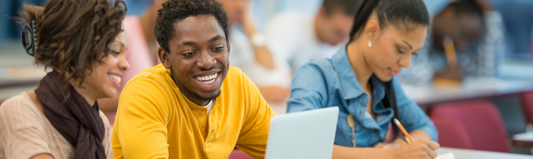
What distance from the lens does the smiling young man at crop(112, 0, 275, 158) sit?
893 mm

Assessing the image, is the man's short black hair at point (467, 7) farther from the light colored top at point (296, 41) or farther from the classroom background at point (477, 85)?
the light colored top at point (296, 41)

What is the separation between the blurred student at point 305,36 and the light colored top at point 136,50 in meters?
1.24

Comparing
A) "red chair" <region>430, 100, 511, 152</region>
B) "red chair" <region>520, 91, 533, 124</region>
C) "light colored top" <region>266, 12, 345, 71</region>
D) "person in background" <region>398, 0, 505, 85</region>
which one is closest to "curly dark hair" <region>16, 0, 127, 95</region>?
"red chair" <region>430, 100, 511, 152</region>

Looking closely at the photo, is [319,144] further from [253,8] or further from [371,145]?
[253,8]

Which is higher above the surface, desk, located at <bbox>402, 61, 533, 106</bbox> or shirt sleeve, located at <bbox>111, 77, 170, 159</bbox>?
shirt sleeve, located at <bbox>111, 77, 170, 159</bbox>

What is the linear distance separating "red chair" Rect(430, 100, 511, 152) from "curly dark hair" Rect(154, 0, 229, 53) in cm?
161

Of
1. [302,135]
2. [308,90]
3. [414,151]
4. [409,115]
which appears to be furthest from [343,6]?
[302,135]

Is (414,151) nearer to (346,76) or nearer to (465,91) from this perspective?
(346,76)

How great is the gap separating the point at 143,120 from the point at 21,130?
0.24m

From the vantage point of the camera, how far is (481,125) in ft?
7.45

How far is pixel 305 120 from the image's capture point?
81 cm

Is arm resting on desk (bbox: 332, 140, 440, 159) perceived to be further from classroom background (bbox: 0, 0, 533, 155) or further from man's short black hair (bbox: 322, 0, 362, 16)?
man's short black hair (bbox: 322, 0, 362, 16)

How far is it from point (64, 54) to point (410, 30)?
99 cm

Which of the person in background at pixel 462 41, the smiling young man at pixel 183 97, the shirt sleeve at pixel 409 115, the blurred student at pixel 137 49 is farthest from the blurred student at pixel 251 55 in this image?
the smiling young man at pixel 183 97
